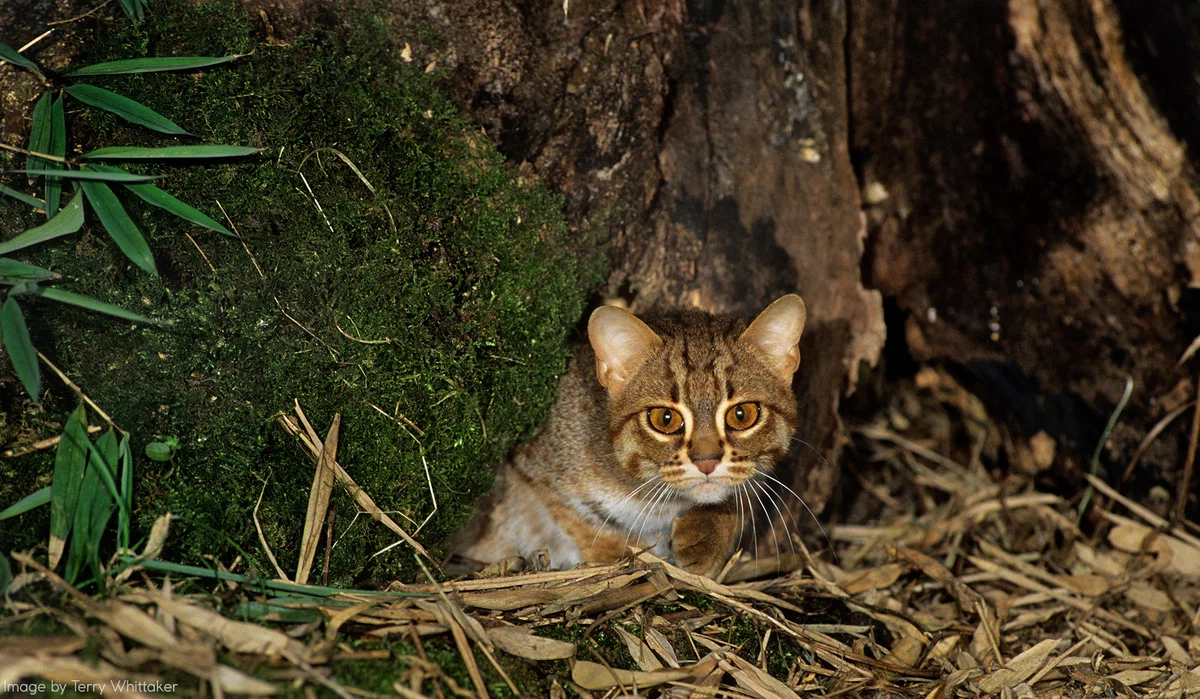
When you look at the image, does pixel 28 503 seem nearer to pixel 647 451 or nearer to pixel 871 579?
pixel 647 451

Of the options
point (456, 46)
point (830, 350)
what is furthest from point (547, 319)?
point (830, 350)

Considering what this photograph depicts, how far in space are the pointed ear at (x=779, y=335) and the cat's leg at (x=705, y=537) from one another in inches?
27.7

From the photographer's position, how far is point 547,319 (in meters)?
4.23

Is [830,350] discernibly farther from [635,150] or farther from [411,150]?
[411,150]

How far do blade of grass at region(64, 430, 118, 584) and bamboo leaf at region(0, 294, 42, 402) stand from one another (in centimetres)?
28

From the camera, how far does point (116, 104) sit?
3268mm

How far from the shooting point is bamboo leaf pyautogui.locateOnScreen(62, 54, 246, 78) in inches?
129

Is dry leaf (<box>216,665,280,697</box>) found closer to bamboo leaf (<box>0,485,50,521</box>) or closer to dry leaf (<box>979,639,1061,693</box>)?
bamboo leaf (<box>0,485,50,521</box>)

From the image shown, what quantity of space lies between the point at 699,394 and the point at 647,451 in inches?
13.4

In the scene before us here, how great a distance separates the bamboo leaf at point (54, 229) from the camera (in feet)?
9.94

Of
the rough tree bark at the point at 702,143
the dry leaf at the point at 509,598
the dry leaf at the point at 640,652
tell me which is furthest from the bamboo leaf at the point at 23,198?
the dry leaf at the point at 640,652

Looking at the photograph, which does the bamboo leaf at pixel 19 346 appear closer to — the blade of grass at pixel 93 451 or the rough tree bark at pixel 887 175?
the blade of grass at pixel 93 451

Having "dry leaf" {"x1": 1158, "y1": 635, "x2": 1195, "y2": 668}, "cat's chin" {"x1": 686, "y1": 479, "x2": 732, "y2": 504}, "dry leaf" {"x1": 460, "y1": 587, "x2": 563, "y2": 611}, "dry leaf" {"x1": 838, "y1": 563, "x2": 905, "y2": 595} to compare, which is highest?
"cat's chin" {"x1": 686, "y1": 479, "x2": 732, "y2": 504}

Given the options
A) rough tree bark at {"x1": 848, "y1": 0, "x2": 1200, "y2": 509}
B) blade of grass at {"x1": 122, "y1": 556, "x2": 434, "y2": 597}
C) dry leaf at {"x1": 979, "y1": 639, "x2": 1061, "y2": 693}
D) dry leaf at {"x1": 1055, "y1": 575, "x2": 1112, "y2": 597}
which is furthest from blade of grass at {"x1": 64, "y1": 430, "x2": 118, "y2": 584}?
dry leaf at {"x1": 1055, "y1": 575, "x2": 1112, "y2": 597}
